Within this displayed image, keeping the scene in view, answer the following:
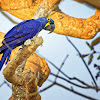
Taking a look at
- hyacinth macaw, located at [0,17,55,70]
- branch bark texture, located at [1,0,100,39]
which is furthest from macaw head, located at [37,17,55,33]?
branch bark texture, located at [1,0,100,39]

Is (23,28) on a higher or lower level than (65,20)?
higher

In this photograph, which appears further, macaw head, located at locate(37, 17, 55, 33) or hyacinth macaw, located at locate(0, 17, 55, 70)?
macaw head, located at locate(37, 17, 55, 33)

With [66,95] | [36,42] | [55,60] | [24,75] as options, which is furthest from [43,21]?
[66,95]

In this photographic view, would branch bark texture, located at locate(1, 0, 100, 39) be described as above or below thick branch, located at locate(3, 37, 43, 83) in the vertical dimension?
below

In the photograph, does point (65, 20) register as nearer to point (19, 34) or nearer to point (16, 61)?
point (19, 34)

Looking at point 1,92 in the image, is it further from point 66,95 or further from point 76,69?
point 76,69

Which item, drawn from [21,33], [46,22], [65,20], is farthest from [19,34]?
[65,20]

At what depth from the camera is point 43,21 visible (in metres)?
1.57

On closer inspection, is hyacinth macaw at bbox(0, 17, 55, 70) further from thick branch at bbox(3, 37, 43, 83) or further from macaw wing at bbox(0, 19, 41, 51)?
thick branch at bbox(3, 37, 43, 83)

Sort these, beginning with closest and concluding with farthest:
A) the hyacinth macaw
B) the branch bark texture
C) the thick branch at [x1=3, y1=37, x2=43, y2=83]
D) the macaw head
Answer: the thick branch at [x1=3, y1=37, x2=43, y2=83], the hyacinth macaw, the macaw head, the branch bark texture

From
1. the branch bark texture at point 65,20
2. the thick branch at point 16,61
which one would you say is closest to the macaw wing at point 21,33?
the thick branch at point 16,61

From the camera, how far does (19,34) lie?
4.71 ft

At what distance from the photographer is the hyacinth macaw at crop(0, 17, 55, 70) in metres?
1.37

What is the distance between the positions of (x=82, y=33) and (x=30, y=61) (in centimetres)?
71
